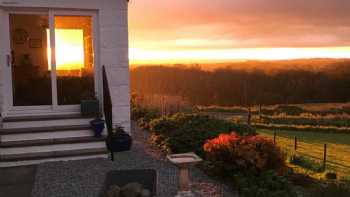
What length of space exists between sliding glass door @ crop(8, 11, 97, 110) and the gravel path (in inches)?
55.8

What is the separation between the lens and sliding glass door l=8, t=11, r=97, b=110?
6570 millimetres

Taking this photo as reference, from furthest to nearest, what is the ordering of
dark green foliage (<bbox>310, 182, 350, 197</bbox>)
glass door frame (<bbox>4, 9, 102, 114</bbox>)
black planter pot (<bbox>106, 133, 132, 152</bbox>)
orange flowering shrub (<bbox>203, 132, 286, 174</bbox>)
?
glass door frame (<bbox>4, 9, 102, 114</bbox>) < black planter pot (<bbox>106, 133, 132, 152</bbox>) < orange flowering shrub (<bbox>203, 132, 286, 174</bbox>) < dark green foliage (<bbox>310, 182, 350, 197</bbox>)

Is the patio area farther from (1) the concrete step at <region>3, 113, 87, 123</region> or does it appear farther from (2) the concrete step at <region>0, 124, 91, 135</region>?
(1) the concrete step at <region>3, 113, 87, 123</region>

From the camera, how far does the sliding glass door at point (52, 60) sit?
6570mm

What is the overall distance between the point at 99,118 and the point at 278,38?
12499 millimetres

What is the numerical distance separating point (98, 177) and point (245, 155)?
1.92m

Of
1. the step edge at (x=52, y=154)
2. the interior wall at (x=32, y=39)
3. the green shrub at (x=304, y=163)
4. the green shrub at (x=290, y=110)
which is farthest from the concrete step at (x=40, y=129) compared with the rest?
the green shrub at (x=290, y=110)

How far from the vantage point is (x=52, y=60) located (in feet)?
21.6

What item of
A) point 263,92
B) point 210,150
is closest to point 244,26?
point 210,150

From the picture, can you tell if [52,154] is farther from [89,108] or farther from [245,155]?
[245,155]

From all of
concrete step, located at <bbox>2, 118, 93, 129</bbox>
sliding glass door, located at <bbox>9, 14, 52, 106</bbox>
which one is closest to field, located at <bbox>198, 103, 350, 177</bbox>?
concrete step, located at <bbox>2, 118, 93, 129</bbox>

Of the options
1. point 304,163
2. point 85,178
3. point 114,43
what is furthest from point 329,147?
point 85,178

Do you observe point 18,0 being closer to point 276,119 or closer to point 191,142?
point 191,142

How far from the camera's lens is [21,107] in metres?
6.62
